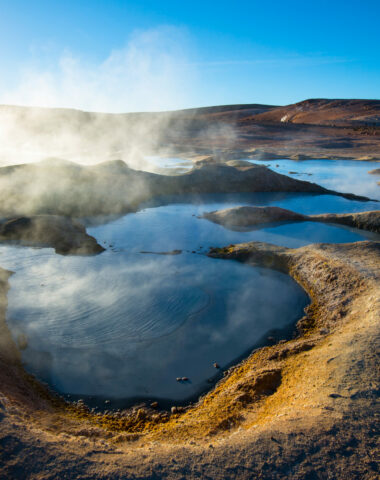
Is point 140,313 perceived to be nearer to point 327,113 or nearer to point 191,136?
point 191,136

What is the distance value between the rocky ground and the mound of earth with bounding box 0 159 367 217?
7.16 metres

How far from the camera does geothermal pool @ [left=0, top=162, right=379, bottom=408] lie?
481 centimetres

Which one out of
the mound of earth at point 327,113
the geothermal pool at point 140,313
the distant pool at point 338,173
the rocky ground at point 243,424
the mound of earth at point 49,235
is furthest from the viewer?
the mound of earth at point 327,113

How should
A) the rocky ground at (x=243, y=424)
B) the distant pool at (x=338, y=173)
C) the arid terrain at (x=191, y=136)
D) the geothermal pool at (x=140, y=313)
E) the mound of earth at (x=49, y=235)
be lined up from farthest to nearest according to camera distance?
the arid terrain at (x=191, y=136) → the distant pool at (x=338, y=173) → the mound of earth at (x=49, y=235) → the geothermal pool at (x=140, y=313) → the rocky ground at (x=243, y=424)

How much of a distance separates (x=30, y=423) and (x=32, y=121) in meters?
47.6

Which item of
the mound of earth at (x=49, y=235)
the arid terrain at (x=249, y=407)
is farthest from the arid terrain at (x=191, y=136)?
the arid terrain at (x=249, y=407)

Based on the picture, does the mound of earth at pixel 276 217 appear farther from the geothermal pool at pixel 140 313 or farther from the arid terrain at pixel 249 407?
the geothermal pool at pixel 140 313

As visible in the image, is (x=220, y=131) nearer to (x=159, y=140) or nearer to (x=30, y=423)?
(x=159, y=140)

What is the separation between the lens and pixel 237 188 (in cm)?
1722

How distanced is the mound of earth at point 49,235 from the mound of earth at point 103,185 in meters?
1.10

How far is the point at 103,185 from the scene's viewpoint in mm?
14047

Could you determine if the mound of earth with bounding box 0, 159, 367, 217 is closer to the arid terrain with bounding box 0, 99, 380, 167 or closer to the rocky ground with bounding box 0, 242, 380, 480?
the rocky ground with bounding box 0, 242, 380, 480

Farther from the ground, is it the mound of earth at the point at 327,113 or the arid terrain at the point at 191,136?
the mound of earth at the point at 327,113

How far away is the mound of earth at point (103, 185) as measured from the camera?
1175 cm
